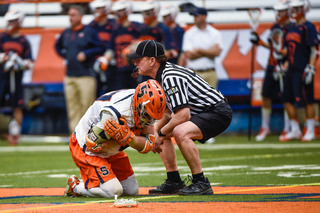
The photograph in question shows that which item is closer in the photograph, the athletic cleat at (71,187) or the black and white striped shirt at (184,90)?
the black and white striped shirt at (184,90)

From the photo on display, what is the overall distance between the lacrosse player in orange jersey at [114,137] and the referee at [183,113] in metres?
0.26

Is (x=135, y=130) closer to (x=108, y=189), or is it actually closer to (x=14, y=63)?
(x=108, y=189)

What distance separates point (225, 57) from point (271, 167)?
6092mm

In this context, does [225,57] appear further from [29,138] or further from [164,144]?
[164,144]

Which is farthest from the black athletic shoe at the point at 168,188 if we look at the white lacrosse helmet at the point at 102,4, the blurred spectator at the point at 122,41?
the white lacrosse helmet at the point at 102,4

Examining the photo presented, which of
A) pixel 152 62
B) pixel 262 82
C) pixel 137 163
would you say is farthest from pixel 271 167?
pixel 262 82

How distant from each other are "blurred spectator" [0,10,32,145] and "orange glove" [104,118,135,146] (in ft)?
26.1

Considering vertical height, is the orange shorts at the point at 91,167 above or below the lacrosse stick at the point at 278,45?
above

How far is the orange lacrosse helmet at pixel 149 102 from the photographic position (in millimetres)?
5801

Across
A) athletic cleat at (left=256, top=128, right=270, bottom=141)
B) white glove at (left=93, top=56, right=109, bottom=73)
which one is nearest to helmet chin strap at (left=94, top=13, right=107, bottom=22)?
white glove at (left=93, top=56, right=109, bottom=73)

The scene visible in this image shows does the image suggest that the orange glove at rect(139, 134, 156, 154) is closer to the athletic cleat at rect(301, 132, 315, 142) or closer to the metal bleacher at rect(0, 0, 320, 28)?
the athletic cleat at rect(301, 132, 315, 142)

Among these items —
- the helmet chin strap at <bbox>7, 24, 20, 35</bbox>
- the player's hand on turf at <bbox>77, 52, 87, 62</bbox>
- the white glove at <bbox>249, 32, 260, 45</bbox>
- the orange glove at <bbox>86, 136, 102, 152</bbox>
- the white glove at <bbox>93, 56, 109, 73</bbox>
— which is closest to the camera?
the orange glove at <bbox>86, 136, 102, 152</bbox>

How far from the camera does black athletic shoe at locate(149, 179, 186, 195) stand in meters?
6.47

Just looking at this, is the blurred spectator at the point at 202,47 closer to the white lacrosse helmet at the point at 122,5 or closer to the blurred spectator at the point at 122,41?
the blurred spectator at the point at 122,41
